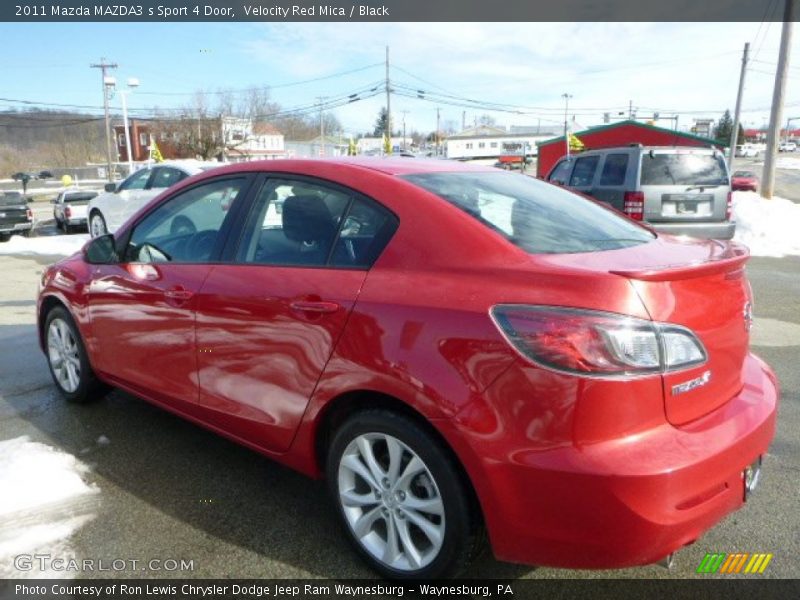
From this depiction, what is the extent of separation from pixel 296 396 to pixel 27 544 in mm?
1358

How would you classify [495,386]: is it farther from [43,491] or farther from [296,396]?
[43,491]

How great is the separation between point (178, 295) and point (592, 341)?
2061 mm

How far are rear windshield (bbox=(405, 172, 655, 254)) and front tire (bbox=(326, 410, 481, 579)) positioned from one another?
82cm

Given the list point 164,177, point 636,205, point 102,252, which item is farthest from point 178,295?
point 164,177

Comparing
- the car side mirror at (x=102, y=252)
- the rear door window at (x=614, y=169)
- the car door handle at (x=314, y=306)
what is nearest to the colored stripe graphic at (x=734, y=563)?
the car door handle at (x=314, y=306)

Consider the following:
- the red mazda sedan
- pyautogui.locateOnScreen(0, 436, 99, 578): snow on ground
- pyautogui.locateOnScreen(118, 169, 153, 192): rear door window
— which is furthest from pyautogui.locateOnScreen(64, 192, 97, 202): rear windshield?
the red mazda sedan

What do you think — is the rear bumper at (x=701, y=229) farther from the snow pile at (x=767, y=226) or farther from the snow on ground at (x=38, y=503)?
the snow on ground at (x=38, y=503)

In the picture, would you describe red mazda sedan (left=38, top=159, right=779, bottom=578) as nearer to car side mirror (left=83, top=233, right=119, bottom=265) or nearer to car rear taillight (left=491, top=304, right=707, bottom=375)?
car rear taillight (left=491, top=304, right=707, bottom=375)

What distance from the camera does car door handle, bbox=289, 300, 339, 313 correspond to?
7.89 feet

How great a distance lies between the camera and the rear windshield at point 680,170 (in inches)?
372

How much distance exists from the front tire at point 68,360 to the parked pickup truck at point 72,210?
787 inches

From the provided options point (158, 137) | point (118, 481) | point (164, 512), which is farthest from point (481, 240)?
point (158, 137)

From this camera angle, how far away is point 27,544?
2.70 m

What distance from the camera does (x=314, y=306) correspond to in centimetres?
246
